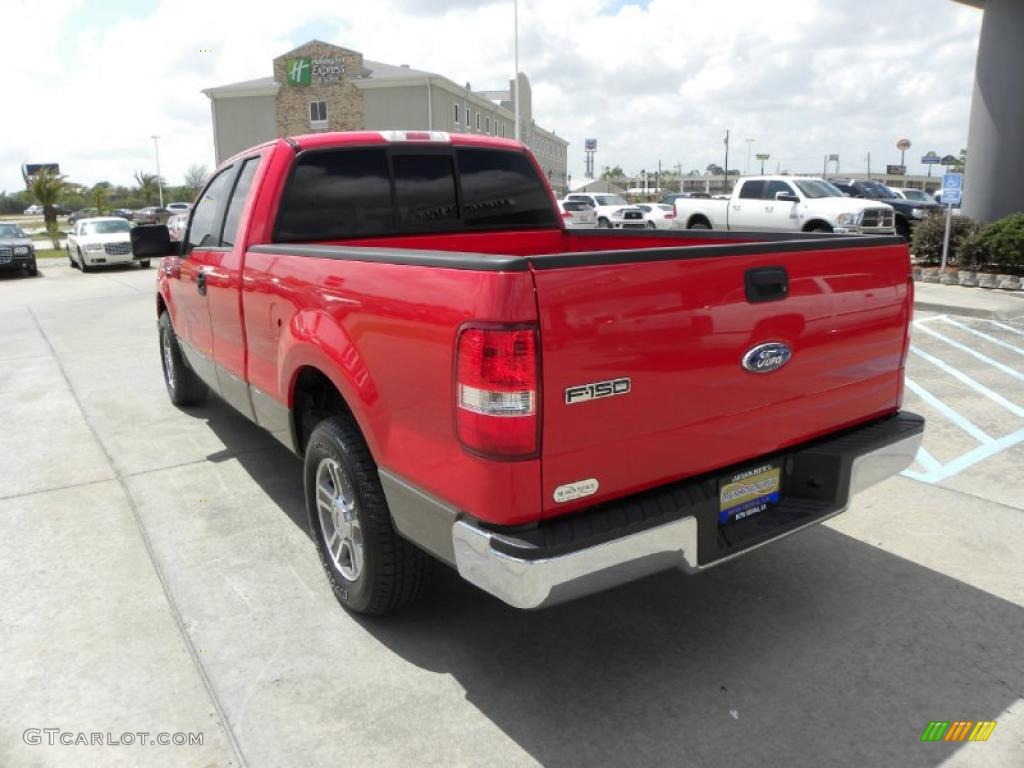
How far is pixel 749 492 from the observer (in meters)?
2.87

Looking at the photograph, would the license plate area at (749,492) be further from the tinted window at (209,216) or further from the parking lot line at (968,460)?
the tinted window at (209,216)

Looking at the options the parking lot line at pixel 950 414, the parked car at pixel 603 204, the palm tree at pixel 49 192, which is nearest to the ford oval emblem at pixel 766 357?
the parking lot line at pixel 950 414

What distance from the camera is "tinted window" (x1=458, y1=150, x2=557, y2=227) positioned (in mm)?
4543

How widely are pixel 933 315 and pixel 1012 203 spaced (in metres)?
6.56

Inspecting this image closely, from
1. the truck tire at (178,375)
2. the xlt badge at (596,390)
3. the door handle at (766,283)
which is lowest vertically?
the truck tire at (178,375)

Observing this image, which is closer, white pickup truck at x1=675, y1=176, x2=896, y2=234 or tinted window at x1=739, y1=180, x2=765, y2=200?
white pickup truck at x1=675, y1=176, x2=896, y2=234

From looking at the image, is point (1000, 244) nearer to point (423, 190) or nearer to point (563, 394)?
point (423, 190)

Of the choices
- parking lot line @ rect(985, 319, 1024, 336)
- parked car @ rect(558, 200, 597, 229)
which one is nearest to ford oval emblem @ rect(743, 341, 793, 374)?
parking lot line @ rect(985, 319, 1024, 336)

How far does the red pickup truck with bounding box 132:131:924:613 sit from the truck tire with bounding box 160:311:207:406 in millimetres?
2716

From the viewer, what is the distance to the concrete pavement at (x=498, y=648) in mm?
2588

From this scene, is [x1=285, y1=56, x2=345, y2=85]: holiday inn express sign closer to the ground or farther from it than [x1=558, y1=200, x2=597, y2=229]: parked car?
farther from it

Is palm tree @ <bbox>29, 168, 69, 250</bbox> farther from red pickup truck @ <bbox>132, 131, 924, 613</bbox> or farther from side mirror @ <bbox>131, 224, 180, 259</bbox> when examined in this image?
red pickup truck @ <bbox>132, 131, 924, 613</bbox>

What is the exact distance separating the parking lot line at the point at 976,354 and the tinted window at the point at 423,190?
568 centimetres

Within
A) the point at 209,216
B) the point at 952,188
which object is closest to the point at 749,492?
the point at 209,216
